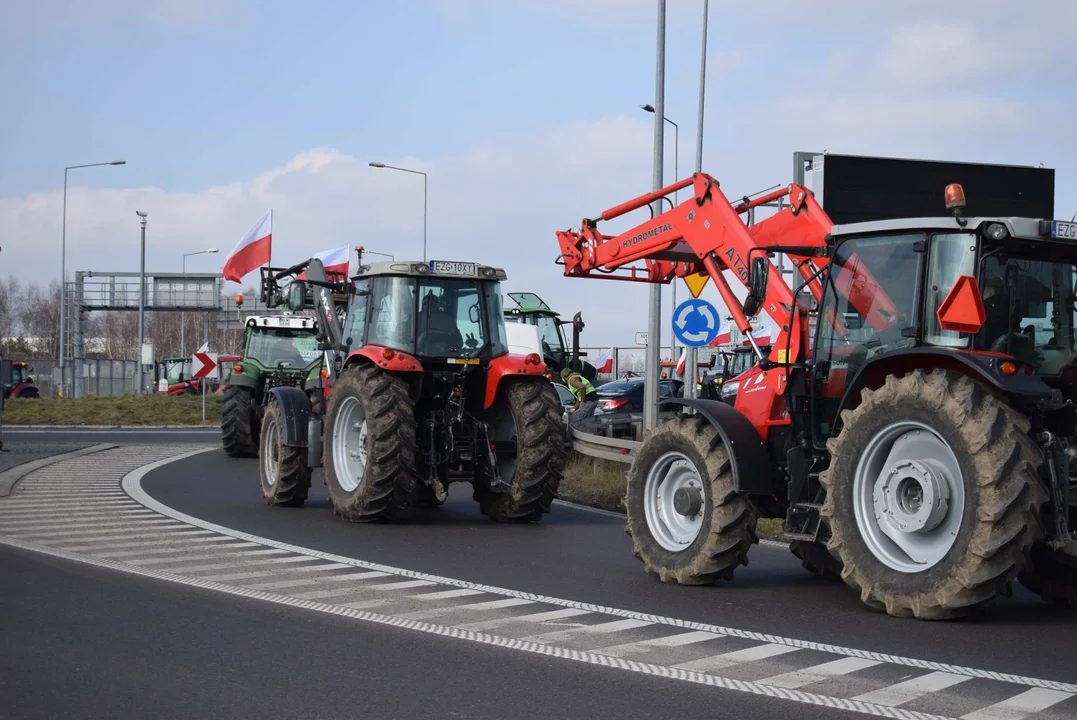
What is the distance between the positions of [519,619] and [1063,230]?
405 cm

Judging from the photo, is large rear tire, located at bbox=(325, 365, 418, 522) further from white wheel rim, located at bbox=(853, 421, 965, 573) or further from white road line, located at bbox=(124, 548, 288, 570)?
white wheel rim, located at bbox=(853, 421, 965, 573)

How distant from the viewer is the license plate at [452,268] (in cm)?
1406

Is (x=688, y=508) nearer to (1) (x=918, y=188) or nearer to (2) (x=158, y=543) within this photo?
(2) (x=158, y=543)

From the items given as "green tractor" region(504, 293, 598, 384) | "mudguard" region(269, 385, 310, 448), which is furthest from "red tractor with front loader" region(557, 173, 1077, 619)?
"green tractor" region(504, 293, 598, 384)

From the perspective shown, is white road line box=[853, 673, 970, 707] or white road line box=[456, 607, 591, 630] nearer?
white road line box=[853, 673, 970, 707]

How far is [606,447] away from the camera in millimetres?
17172

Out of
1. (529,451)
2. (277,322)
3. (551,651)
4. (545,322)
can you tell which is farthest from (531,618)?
(545,322)

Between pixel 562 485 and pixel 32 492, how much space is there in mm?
6713

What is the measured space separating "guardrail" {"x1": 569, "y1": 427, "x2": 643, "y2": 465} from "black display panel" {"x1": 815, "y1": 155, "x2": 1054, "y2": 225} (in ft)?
16.4

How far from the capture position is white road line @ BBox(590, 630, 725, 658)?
22.8ft

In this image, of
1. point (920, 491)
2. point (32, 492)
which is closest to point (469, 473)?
point (32, 492)

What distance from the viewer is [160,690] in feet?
19.7

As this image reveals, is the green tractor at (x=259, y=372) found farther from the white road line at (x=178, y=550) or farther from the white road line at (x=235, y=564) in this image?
the white road line at (x=235, y=564)

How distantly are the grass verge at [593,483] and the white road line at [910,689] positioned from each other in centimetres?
904
